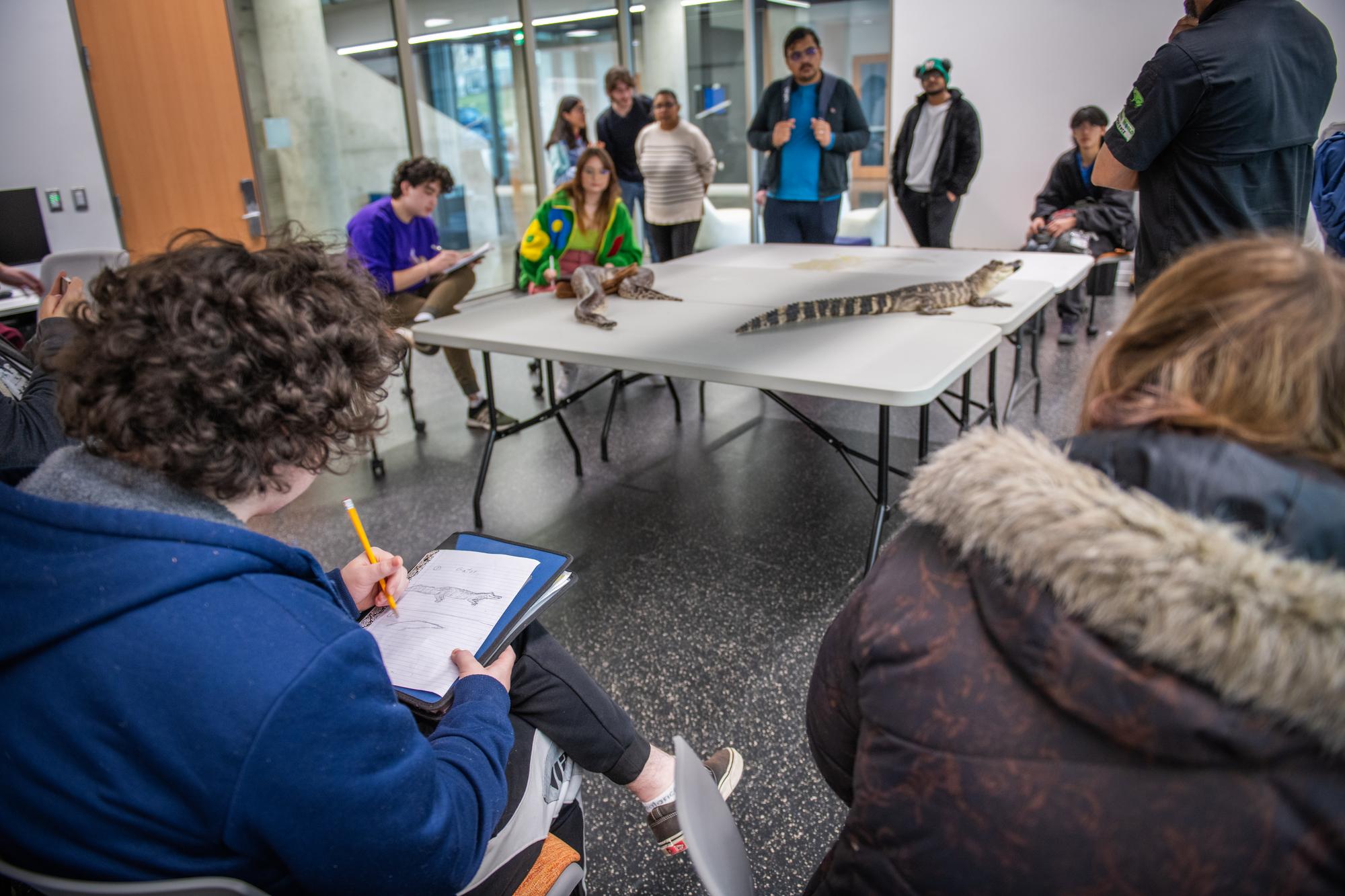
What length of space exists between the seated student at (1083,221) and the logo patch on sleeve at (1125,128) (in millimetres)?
2871

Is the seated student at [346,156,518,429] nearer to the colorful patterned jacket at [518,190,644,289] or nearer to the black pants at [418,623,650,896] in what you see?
the colorful patterned jacket at [518,190,644,289]

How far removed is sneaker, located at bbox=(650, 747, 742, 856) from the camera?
1406mm

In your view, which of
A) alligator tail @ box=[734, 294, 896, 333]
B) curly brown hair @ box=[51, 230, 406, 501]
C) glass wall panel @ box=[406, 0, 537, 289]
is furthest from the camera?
glass wall panel @ box=[406, 0, 537, 289]

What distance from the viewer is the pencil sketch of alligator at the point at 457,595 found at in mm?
1189

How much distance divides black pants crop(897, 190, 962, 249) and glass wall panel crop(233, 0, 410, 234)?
11.7 ft

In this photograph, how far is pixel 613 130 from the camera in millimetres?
5711

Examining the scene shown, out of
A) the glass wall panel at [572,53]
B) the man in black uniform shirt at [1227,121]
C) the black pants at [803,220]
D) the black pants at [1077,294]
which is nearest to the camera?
the man in black uniform shirt at [1227,121]

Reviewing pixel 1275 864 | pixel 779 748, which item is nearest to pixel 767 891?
pixel 779 748

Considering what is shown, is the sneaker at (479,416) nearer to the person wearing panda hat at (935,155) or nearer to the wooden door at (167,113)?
the wooden door at (167,113)

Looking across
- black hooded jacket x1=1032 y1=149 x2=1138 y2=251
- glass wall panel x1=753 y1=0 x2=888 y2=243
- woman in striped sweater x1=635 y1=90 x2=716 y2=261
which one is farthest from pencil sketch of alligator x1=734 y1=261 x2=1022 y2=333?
glass wall panel x1=753 y1=0 x2=888 y2=243

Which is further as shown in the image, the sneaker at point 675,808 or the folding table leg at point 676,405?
the folding table leg at point 676,405

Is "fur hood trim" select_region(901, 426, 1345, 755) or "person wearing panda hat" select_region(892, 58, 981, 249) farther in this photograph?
"person wearing panda hat" select_region(892, 58, 981, 249)

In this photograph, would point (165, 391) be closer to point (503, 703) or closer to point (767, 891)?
point (503, 703)

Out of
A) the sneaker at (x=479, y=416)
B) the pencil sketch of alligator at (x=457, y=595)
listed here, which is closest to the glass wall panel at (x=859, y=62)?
the sneaker at (x=479, y=416)
